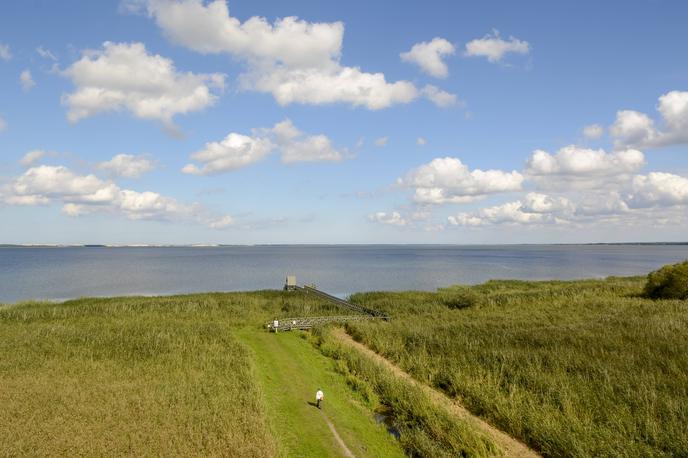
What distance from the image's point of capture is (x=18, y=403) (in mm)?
17797

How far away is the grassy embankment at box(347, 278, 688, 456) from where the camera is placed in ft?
53.5

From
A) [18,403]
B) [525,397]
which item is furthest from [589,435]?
[18,403]

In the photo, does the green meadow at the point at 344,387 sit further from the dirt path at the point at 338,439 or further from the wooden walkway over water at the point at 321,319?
the wooden walkway over water at the point at 321,319

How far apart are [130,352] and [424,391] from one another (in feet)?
62.3

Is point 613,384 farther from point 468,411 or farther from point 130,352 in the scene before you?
point 130,352

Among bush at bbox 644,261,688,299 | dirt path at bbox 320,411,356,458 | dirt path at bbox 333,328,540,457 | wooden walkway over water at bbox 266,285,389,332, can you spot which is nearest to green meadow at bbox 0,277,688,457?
dirt path at bbox 320,411,356,458

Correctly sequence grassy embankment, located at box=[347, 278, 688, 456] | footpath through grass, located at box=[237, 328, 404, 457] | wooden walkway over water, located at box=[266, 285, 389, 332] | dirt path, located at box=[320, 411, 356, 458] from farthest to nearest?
wooden walkway over water, located at box=[266, 285, 389, 332]
grassy embankment, located at box=[347, 278, 688, 456]
footpath through grass, located at box=[237, 328, 404, 457]
dirt path, located at box=[320, 411, 356, 458]

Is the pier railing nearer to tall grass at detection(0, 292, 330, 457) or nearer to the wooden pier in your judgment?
the wooden pier

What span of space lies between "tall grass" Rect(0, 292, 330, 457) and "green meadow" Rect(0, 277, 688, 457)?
82 millimetres

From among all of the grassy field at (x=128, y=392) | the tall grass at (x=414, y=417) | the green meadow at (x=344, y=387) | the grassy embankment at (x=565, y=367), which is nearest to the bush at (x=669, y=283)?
the grassy embankment at (x=565, y=367)

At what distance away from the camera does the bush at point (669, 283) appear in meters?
46.5

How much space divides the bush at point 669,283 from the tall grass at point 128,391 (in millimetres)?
48409

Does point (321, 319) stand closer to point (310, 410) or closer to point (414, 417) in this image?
point (310, 410)

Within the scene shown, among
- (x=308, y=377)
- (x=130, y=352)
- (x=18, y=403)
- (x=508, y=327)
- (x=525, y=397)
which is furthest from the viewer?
(x=508, y=327)
